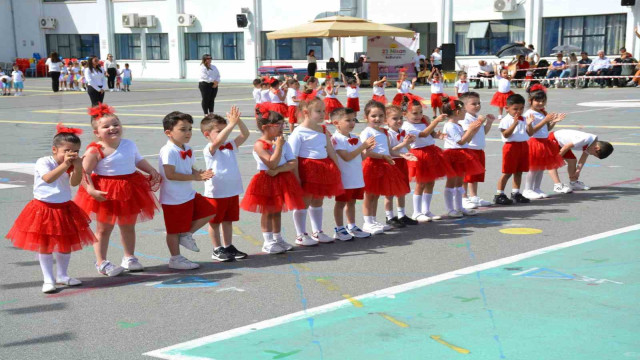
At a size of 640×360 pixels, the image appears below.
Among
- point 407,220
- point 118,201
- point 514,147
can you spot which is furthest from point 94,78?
point 118,201

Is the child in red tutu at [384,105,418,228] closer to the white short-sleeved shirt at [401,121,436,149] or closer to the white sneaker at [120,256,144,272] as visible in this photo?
the white short-sleeved shirt at [401,121,436,149]

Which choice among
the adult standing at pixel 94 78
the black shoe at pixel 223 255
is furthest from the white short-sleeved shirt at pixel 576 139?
the adult standing at pixel 94 78

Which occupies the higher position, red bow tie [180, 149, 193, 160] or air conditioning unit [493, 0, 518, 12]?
air conditioning unit [493, 0, 518, 12]

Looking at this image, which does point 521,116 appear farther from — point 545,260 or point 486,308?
point 486,308

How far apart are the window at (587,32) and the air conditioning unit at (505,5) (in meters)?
1.70

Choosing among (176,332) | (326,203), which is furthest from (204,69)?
(176,332)

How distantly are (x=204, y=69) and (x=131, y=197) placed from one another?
52.1 ft

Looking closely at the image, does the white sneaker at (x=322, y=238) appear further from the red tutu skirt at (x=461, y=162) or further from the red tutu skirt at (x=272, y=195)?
the red tutu skirt at (x=461, y=162)

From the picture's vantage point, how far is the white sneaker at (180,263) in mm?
6492

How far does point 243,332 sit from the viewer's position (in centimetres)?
493

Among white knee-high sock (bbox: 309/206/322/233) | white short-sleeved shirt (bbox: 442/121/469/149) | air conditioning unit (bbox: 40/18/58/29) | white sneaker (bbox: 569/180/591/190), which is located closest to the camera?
white knee-high sock (bbox: 309/206/322/233)

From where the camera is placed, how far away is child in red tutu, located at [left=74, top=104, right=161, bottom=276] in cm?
624

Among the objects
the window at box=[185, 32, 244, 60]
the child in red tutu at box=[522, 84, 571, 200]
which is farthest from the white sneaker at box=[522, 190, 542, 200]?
the window at box=[185, 32, 244, 60]

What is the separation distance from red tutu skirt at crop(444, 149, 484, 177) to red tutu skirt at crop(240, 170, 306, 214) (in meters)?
2.33
